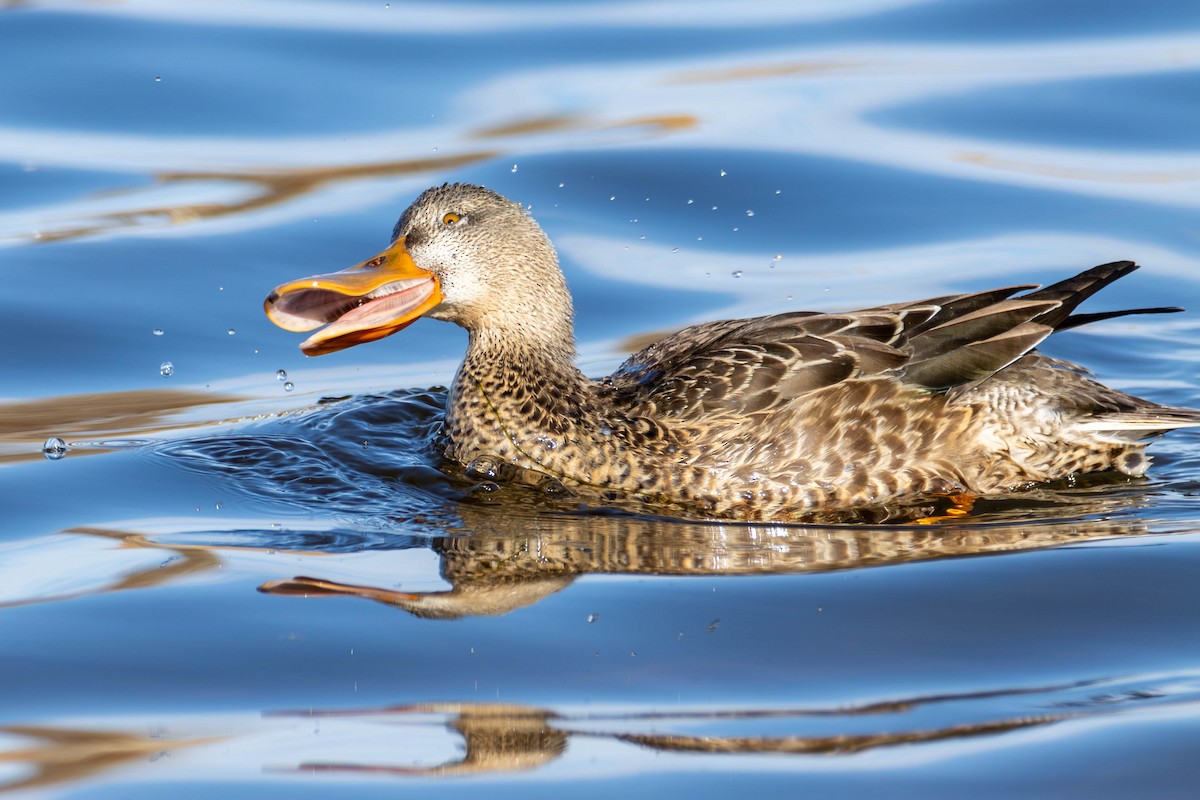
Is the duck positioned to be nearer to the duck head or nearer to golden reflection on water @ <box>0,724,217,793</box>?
the duck head

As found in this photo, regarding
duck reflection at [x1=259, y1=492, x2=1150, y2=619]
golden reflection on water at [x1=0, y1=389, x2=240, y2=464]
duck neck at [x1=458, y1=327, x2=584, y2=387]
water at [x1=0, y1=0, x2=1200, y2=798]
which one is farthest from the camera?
golden reflection on water at [x1=0, y1=389, x2=240, y2=464]

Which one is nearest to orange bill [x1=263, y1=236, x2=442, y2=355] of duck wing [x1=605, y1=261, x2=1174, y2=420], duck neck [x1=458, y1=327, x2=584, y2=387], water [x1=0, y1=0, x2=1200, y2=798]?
duck neck [x1=458, y1=327, x2=584, y2=387]

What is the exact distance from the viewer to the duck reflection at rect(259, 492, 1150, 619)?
6031 millimetres

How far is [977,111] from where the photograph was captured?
12.8 m

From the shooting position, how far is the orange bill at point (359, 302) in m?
7.21

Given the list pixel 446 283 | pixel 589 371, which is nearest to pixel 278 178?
pixel 589 371

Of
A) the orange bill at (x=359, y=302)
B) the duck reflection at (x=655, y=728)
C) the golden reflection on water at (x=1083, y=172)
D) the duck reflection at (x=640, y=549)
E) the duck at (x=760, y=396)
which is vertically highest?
the golden reflection on water at (x=1083, y=172)

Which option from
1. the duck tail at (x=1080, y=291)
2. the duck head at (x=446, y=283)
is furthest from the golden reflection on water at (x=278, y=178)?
the duck tail at (x=1080, y=291)

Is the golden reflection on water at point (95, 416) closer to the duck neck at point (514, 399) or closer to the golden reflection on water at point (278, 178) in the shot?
the duck neck at point (514, 399)

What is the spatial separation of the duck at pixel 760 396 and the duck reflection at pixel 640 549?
40cm

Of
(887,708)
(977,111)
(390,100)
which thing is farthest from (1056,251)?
(887,708)

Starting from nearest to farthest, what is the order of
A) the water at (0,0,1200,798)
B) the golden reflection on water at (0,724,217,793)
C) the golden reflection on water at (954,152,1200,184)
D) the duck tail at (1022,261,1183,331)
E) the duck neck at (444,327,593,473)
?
the golden reflection on water at (0,724,217,793) < the water at (0,0,1200,798) < the duck tail at (1022,261,1183,331) < the duck neck at (444,327,593,473) < the golden reflection on water at (954,152,1200,184)

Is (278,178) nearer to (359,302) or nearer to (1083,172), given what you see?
Result: (359,302)

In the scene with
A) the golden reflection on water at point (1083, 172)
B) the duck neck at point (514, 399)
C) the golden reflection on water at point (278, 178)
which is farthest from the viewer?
the golden reflection on water at point (1083, 172)
